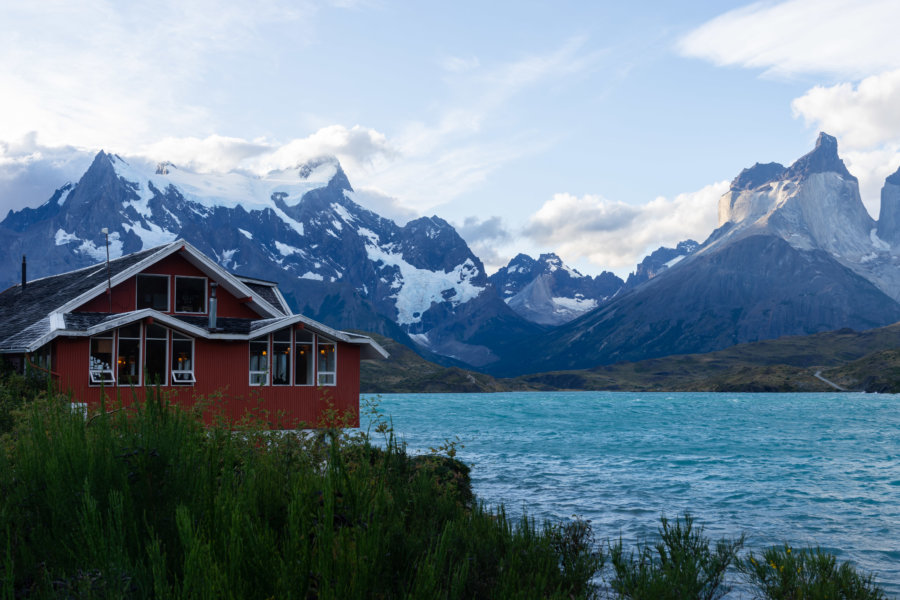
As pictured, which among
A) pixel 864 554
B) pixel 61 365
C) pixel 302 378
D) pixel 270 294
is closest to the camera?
pixel 864 554

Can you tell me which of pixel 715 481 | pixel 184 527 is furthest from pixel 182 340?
pixel 715 481

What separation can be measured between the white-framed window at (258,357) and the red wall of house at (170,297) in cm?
413

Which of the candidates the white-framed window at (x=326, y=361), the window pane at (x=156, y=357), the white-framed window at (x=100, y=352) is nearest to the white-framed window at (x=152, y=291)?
the window pane at (x=156, y=357)

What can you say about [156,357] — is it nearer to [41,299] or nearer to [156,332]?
[156,332]

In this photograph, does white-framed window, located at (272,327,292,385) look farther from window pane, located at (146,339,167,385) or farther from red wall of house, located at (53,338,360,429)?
window pane, located at (146,339,167,385)

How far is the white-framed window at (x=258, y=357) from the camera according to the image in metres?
36.8

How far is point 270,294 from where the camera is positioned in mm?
47250

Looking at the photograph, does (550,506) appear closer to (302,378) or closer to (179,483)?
(302,378)

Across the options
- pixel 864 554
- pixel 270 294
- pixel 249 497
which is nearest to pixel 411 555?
pixel 249 497

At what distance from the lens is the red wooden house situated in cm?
3203

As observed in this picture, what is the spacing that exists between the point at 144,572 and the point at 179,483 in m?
1.33

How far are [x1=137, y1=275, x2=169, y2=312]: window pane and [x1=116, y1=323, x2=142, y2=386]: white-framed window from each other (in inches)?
220

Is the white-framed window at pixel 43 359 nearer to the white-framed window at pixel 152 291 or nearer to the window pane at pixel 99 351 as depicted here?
the window pane at pixel 99 351

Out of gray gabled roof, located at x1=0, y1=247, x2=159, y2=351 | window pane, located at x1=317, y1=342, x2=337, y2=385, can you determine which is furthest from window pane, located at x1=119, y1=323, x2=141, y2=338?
window pane, located at x1=317, y1=342, x2=337, y2=385
